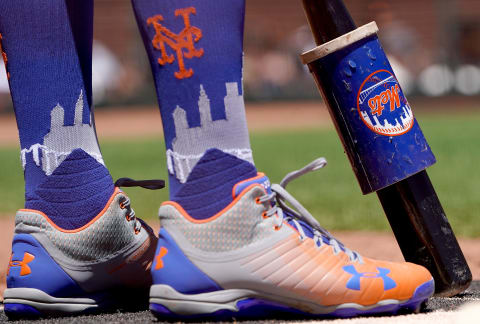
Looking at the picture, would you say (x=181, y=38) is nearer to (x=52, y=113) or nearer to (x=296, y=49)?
(x=52, y=113)

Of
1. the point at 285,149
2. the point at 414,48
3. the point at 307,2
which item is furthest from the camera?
the point at 414,48

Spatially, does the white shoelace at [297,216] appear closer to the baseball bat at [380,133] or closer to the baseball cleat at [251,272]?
the baseball cleat at [251,272]

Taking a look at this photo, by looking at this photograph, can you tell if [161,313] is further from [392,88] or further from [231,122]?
[392,88]

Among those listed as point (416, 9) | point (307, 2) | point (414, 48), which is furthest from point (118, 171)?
point (416, 9)

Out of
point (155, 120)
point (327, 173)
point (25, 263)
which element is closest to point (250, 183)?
point (25, 263)

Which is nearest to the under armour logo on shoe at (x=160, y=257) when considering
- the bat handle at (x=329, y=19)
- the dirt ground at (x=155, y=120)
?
the bat handle at (x=329, y=19)

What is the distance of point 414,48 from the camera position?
21.7 meters

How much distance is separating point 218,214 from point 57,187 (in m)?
0.37

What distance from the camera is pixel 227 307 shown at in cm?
144

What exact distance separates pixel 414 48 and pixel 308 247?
2097 cm

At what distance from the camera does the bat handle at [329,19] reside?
1768mm

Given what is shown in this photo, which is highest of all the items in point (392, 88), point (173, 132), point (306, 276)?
point (173, 132)

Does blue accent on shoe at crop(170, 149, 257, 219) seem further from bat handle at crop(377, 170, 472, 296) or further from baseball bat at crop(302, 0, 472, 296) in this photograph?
bat handle at crop(377, 170, 472, 296)

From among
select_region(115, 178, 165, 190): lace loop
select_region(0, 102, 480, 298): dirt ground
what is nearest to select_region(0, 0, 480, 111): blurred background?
select_region(0, 102, 480, 298): dirt ground
